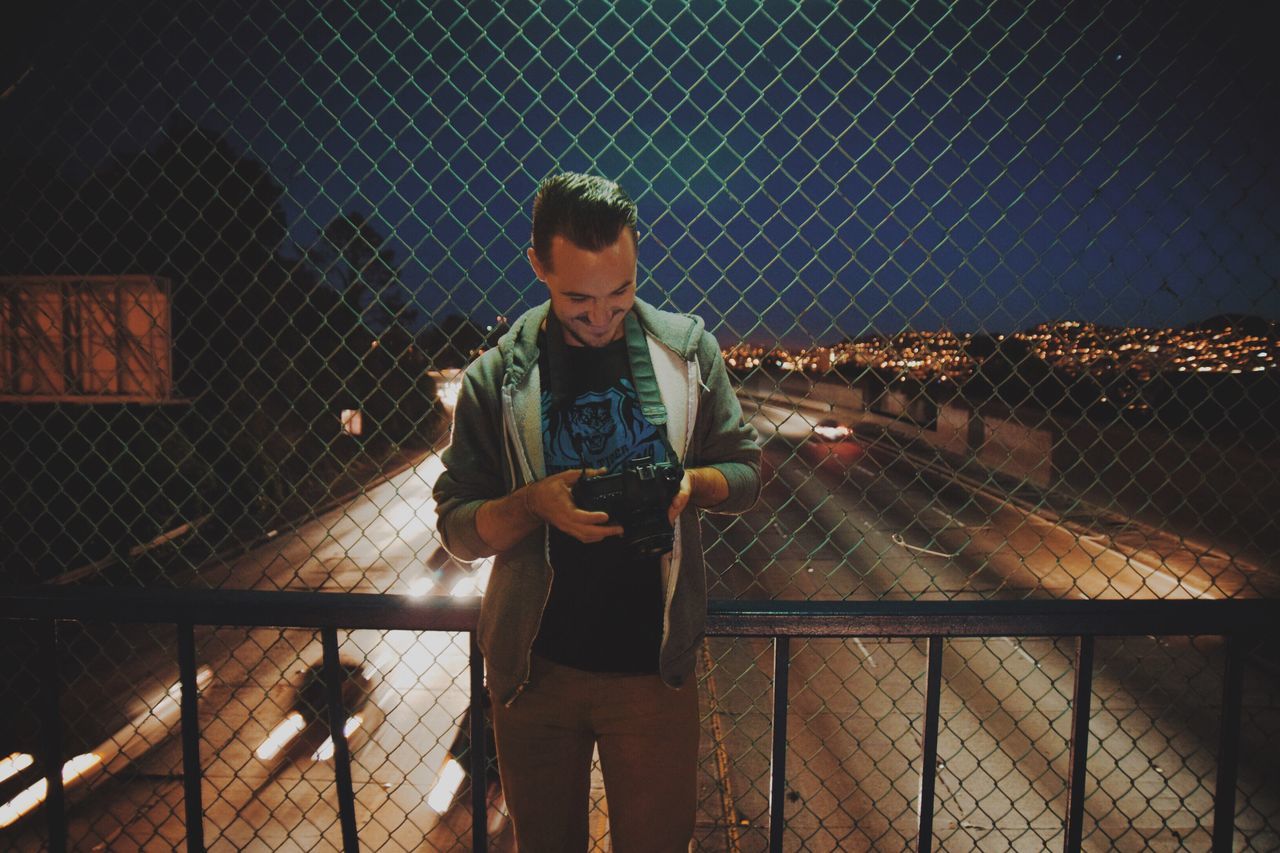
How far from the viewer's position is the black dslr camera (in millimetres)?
1344

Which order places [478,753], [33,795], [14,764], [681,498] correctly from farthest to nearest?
[14,764] → [33,795] → [478,753] → [681,498]

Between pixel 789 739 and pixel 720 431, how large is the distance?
6982mm

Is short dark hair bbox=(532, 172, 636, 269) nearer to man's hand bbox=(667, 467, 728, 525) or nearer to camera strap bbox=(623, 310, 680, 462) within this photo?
camera strap bbox=(623, 310, 680, 462)

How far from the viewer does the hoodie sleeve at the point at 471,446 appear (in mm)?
1637

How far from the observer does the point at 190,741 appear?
195 centimetres

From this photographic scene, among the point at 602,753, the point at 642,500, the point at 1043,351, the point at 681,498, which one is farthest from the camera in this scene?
the point at 1043,351

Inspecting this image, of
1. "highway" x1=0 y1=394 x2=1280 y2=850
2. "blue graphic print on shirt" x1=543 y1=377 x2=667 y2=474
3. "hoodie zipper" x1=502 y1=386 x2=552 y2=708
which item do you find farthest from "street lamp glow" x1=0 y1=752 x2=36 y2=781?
"blue graphic print on shirt" x1=543 y1=377 x2=667 y2=474

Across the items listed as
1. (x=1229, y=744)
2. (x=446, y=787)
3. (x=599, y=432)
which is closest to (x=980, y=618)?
(x=1229, y=744)

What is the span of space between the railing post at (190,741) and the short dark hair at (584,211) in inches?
64.2

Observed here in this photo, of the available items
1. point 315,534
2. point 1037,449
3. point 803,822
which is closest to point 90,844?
point 803,822

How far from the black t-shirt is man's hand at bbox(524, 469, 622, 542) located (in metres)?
0.18

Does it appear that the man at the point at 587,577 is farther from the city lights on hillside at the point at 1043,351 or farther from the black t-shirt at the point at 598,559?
the city lights on hillside at the point at 1043,351

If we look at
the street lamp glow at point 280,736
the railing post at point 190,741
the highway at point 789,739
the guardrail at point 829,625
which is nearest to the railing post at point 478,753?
the guardrail at point 829,625

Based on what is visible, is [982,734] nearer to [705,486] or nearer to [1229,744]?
[1229,744]
